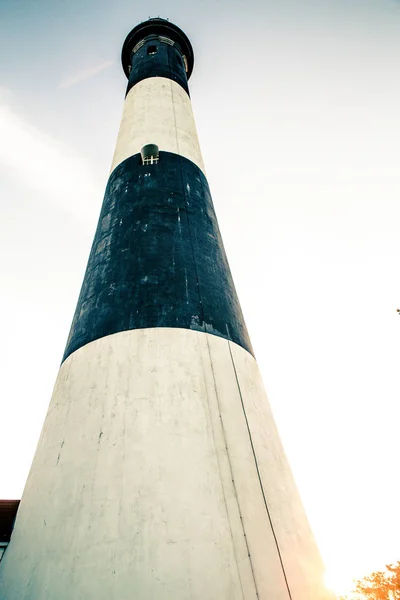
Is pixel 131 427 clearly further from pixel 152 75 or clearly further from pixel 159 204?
pixel 152 75

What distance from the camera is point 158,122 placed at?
764 centimetres

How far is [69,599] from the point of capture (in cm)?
256

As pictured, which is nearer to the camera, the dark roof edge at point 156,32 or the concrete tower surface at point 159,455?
the concrete tower surface at point 159,455

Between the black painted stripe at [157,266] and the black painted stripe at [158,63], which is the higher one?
the black painted stripe at [158,63]

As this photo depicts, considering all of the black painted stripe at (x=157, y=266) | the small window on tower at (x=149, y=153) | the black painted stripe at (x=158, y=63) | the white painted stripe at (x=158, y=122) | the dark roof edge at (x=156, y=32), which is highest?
the dark roof edge at (x=156, y=32)

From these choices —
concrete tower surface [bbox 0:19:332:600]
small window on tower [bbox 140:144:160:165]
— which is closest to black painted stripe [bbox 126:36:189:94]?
small window on tower [bbox 140:144:160:165]

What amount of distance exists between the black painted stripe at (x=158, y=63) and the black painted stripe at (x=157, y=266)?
4.81 meters

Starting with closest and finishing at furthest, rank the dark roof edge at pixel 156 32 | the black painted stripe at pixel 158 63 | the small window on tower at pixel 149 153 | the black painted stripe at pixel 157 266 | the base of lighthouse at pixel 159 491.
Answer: the base of lighthouse at pixel 159 491
the black painted stripe at pixel 157 266
the small window on tower at pixel 149 153
the black painted stripe at pixel 158 63
the dark roof edge at pixel 156 32

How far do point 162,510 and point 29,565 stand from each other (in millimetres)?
1297

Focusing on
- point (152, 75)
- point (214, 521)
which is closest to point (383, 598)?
point (214, 521)

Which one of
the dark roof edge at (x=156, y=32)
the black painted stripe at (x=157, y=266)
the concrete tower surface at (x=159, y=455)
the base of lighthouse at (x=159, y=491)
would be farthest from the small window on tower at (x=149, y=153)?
the dark roof edge at (x=156, y=32)

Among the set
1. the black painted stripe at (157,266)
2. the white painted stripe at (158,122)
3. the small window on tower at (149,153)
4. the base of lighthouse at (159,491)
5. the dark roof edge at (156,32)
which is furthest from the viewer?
the dark roof edge at (156,32)

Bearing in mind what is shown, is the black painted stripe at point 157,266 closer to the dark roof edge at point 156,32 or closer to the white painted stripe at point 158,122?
the white painted stripe at point 158,122

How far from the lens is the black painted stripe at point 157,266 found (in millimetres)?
4305
